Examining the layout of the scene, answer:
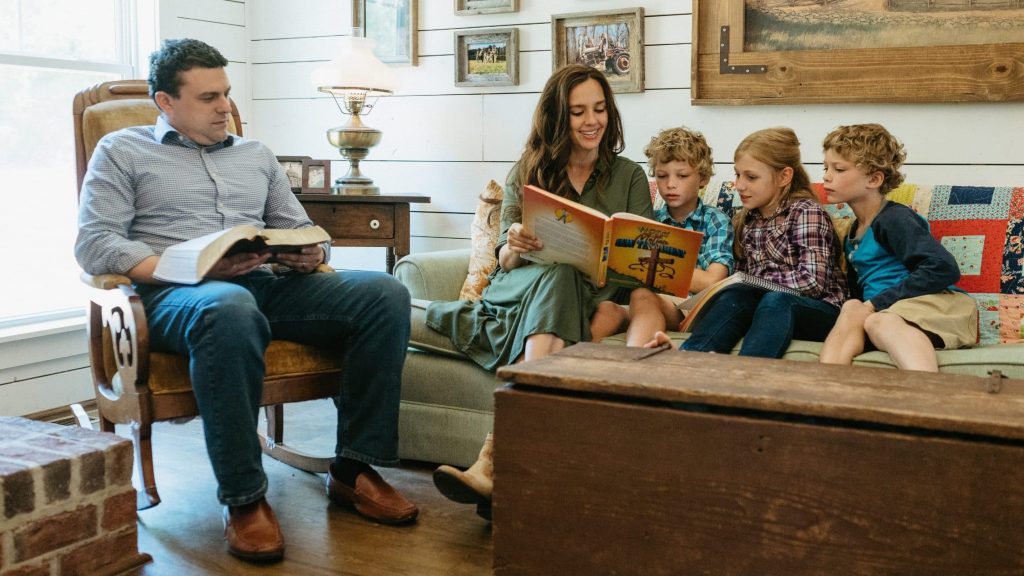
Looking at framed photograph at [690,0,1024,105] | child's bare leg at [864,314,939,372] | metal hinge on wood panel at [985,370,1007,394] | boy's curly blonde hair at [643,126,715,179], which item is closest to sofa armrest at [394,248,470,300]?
boy's curly blonde hair at [643,126,715,179]

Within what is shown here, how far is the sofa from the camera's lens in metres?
2.47

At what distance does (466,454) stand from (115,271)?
1006mm

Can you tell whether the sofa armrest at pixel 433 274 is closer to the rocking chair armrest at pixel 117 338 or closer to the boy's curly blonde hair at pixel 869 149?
the rocking chair armrest at pixel 117 338

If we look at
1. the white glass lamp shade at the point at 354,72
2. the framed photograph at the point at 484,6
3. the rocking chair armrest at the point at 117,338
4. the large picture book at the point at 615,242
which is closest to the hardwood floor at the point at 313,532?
the rocking chair armrest at the point at 117,338

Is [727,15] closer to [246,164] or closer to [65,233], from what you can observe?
[246,164]

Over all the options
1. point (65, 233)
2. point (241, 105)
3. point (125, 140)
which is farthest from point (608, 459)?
point (241, 105)

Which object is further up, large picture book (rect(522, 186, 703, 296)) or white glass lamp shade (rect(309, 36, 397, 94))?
white glass lamp shade (rect(309, 36, 397, 94))

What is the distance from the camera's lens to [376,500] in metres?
2.30

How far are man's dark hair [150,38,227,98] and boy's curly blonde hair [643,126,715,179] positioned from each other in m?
1.17

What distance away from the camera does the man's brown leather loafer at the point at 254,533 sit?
2.07 metres

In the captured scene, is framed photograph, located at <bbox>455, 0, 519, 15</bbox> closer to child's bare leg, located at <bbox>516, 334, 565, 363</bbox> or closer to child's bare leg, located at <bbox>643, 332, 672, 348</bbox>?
child's bare leg, located at <bbox>516, 334, 565, 363</bbox>

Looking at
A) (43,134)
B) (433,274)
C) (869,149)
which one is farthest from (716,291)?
(43,134)

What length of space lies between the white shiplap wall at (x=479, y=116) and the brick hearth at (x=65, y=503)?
1.95 meters

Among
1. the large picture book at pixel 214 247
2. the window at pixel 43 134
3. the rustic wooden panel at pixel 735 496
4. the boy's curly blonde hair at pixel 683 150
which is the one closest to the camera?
the rustic wooden panel at pixel 735 496
